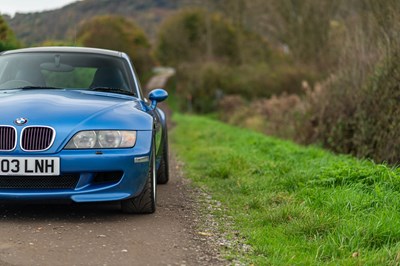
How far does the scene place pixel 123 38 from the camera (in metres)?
55.8

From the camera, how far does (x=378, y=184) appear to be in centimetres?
646

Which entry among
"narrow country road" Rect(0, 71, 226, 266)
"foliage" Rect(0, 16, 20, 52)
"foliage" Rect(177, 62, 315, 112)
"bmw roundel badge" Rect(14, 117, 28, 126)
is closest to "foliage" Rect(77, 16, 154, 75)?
"foliage" Rect(177, 62, 315, 112)

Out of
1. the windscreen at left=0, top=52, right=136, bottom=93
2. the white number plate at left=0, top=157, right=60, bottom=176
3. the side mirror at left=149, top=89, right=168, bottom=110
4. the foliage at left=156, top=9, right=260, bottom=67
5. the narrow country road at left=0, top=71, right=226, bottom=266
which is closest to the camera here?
the narrow country road at left=0, top=71, right=226, bottom=266

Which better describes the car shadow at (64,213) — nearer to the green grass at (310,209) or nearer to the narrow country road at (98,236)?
the narrow country road at (98,236)

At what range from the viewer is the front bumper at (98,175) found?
16.6ft

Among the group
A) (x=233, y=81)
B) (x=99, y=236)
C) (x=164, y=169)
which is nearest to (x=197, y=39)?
(x=233, y=81)

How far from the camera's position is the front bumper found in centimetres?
506

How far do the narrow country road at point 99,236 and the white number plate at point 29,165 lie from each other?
43 cm

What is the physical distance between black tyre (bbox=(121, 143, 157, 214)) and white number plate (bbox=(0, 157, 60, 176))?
79 cm

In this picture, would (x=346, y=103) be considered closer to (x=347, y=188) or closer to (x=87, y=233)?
(x=347, y=188)

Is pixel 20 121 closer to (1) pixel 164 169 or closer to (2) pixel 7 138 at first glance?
(2) pixel 7 138

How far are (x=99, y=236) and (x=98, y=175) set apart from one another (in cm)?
61

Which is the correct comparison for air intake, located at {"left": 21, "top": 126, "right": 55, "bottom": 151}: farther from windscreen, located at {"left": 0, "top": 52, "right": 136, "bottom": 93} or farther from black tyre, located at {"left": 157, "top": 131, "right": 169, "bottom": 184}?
black tyre, located at {"left": 157, "top": 131, "right": 169, "bottom": 184}

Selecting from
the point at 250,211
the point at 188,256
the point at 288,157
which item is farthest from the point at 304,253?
the point at 288,157
